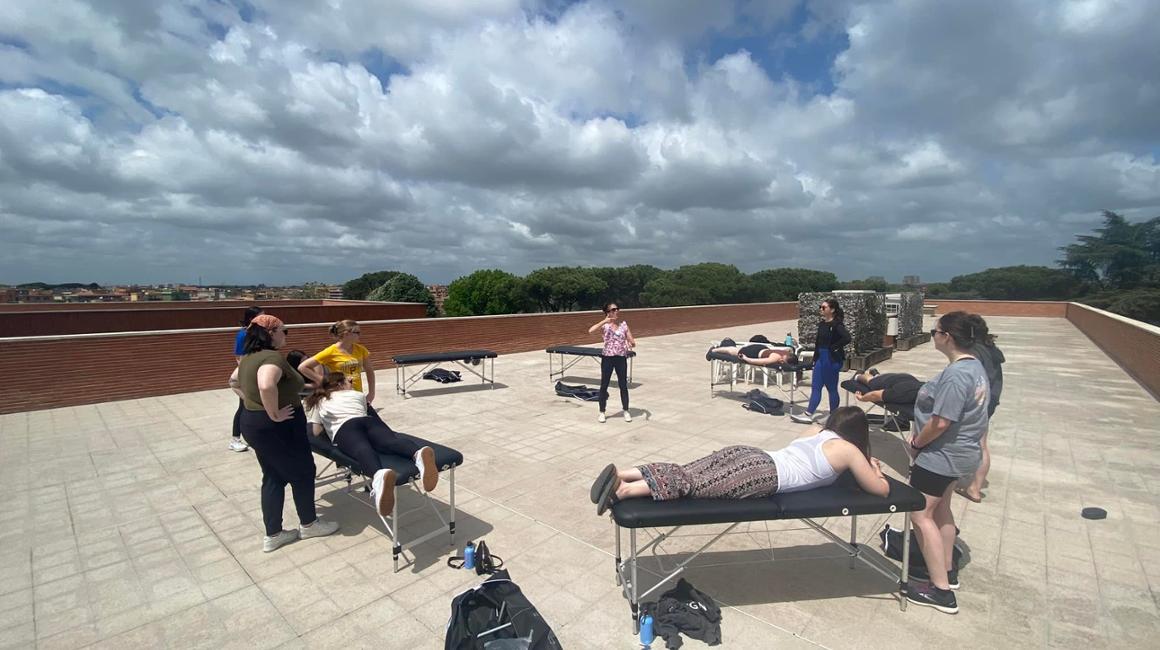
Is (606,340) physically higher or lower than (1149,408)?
higher

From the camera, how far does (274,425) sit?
319 centimetres

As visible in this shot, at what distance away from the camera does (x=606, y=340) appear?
6.49m

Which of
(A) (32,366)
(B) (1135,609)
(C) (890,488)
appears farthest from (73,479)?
(B) (1135,609)

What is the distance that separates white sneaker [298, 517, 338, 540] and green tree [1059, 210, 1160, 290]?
61.8 m

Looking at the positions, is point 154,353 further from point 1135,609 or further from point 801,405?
point 1135,609

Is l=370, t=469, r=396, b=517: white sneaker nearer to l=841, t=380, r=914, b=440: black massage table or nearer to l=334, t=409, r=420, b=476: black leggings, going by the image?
l=334, t=409, r=420, b=476: black leggings

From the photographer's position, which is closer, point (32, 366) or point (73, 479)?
point (73, 479)

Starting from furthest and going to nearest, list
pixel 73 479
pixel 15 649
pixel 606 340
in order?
1. pixel 606 340
2. pixel 73 479
3. pixel 15 649

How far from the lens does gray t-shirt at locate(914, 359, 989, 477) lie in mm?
2717

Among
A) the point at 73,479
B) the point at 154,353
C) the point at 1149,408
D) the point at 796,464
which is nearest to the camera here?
the point at 796,464

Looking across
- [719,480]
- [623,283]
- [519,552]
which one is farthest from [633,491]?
[623,283]

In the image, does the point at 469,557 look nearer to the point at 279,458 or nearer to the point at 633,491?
the point at 633,491

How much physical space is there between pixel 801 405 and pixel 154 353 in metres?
9.96

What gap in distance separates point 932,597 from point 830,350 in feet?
12.3
